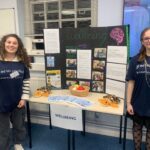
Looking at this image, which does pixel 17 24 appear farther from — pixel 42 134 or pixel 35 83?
pixel 42 134

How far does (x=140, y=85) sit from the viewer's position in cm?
185

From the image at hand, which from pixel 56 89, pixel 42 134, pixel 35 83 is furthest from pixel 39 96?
pixel 42 134

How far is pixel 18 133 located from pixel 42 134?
640 mm

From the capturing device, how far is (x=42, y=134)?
2859 millimetres

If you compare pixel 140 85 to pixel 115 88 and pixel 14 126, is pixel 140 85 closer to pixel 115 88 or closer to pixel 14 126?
pixel 115 88

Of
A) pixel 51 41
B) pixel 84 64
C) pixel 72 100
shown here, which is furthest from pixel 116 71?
pixel 51 41

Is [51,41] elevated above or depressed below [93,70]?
above

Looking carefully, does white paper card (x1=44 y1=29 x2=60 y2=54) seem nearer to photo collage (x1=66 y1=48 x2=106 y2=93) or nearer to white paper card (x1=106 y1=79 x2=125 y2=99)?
photo collage (x1=66 y1=48 x2=106 y2=93)

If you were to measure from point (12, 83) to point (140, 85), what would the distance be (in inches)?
48.5

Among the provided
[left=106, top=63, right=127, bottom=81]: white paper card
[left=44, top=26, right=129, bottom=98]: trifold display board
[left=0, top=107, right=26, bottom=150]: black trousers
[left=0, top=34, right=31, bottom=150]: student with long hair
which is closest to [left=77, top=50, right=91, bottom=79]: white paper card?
[left=44, top=26, right=129, bottom=98]: trifold display board

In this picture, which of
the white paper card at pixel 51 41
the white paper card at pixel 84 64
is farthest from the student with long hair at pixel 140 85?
the white paper card at pixel 51 41

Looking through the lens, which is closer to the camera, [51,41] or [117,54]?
[117,54]

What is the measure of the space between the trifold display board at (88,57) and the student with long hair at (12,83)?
0.50 metres

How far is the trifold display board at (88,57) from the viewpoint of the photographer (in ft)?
7.30
